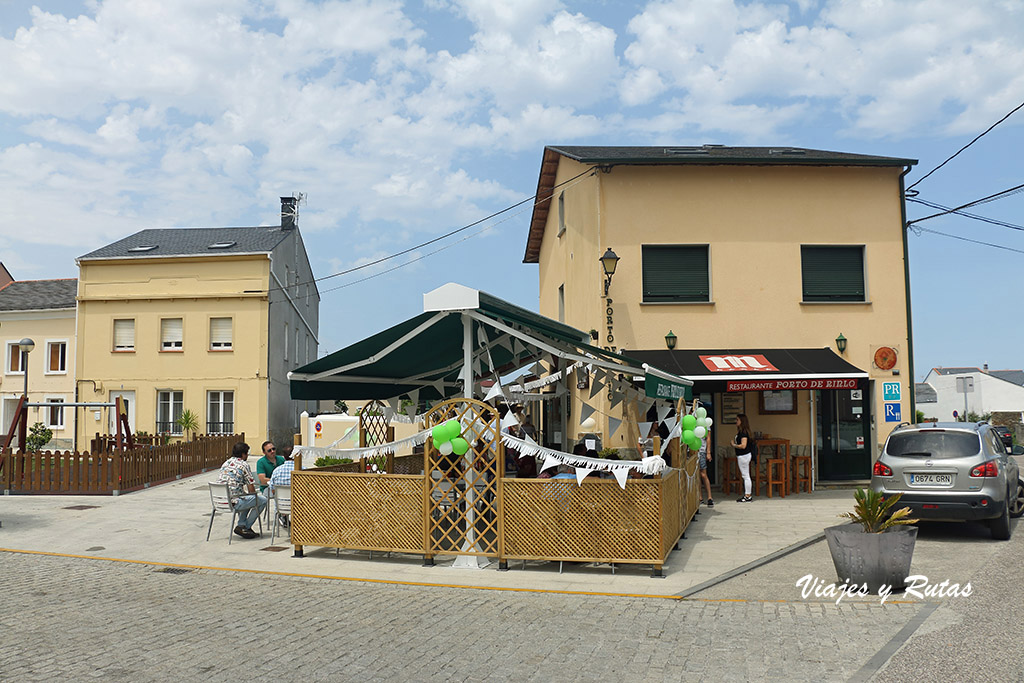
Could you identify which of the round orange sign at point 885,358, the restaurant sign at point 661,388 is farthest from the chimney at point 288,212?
the restaurant sign at point 661,388

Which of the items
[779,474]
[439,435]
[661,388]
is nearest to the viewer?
[439,435]

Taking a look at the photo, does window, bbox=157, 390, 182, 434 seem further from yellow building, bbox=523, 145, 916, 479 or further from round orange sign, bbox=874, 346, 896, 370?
round orange sign, bbox=874, 346, 896, 370

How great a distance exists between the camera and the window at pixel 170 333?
1152 inches

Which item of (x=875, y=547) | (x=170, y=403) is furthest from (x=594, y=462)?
(x=170, y=403)

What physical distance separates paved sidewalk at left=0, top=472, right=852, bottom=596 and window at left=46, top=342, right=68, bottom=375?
1771 cm

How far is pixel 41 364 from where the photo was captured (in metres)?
31.7

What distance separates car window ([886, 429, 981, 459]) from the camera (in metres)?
10.7

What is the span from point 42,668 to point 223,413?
79.7ft

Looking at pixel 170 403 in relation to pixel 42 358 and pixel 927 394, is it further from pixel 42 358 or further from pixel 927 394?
pixel 927 394

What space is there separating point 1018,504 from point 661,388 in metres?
6.87

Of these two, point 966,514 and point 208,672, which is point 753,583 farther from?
point 208,672

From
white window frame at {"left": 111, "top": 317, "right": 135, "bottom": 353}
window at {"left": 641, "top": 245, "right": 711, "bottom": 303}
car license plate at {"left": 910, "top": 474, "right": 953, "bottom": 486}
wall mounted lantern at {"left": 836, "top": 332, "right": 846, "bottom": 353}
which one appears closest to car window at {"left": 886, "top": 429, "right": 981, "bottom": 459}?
car license plate at {"left": 910, "top": 474, "right": 953, "bottom": 486}

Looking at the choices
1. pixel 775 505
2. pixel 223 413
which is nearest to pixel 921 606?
pixel 775 505

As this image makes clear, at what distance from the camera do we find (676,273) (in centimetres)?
1653
